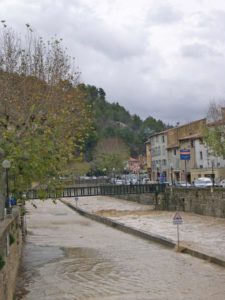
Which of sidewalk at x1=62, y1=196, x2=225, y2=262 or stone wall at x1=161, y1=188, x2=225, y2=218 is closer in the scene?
sidewalk at x1=62, y1=196, x2=225, y2=262

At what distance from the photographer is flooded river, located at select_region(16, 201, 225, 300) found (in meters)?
16.2

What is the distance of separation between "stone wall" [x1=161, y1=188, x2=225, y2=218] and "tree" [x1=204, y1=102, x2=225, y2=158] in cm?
508

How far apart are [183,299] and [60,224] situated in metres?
32.8

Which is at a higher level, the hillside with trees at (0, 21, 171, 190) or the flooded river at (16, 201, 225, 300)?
the hillside with trees at (0, 21, 171, 190)

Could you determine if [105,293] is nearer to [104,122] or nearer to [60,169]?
[60,169]

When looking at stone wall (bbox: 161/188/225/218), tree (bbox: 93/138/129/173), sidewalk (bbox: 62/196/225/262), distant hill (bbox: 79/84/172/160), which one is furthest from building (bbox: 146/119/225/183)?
distant hill (bbox: 79/84/172/160)

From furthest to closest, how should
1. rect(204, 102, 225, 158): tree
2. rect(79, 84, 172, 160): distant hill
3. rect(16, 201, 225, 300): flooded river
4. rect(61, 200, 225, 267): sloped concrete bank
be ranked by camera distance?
rect(79, 84, 172, 160): distant hill, rect(204, 102, 225, 158): tree, rect(61, 200, 225, 267): sloped concrete bank, rect(16, 201, 225, 300): flooded river

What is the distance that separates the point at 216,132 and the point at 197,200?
10013mm

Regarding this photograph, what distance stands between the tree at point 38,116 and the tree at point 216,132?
83.9 feet

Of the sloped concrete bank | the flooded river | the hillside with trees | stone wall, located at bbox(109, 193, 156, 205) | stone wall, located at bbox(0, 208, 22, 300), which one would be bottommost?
the flooded river

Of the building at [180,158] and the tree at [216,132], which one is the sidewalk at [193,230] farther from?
the building at [180,158]

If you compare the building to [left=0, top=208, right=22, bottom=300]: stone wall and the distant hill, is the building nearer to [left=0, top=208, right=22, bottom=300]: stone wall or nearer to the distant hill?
the distant hill

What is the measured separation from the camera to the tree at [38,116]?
54.3 feet

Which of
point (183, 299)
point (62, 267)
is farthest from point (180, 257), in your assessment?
point (183, 299)
